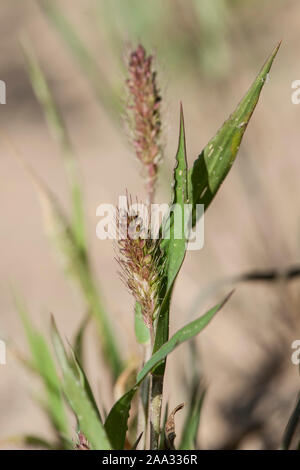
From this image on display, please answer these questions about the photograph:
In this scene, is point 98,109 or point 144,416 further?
point 98,109

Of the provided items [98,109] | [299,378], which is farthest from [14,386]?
[98,109]

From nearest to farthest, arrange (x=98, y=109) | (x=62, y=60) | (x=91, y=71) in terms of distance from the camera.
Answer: (x=91, y=71), (x=98, y=109), (x=62, y=60)

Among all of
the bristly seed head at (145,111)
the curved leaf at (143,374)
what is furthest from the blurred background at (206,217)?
the curved leaf at (143,374)

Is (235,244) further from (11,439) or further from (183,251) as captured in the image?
(183,251)
